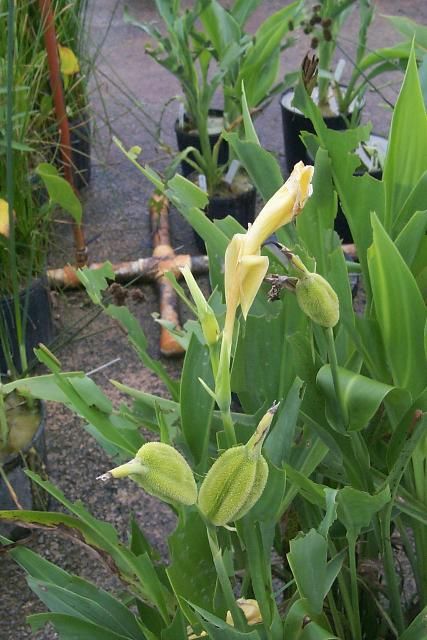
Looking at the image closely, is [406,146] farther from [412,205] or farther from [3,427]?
[3,427]

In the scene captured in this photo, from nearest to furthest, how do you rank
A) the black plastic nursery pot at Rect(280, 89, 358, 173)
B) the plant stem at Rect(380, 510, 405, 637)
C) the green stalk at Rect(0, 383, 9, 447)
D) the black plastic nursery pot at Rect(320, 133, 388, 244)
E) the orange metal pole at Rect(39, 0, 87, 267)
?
the plant stem at Rect(380, 510, 405, 637)
the green stalk at Rect(0, 383, 9, 447)
the orange metal pole at Rect(39, 0, 87, 267)
the black plastic nursery pot at Rect(320, 133, 388, 244)
the black plastic nursery pot at Rect(280, 89, 358, 173)

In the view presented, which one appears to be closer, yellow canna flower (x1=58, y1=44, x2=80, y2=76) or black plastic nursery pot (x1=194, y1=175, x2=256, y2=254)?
yellow canna flower (x1=58, y1=44, x2=80, y2=76)

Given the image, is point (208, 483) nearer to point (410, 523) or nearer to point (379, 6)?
point (410, 523)

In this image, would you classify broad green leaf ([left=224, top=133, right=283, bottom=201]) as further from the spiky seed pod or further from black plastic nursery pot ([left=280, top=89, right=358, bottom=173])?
black plastic nursery pot ([left=280, top=89, right=358, bottom=173])

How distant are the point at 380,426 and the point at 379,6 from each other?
306 centimetres

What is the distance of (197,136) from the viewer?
2018mm

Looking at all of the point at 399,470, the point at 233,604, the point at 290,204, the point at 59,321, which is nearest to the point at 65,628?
the point at 233,604

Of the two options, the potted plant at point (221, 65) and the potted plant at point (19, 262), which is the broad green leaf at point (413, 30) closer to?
the potted plant at point (221, 65)

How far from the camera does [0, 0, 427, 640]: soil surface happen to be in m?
1.19

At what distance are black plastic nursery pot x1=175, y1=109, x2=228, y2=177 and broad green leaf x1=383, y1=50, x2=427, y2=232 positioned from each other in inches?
51.9

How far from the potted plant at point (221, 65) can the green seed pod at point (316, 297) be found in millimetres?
1305

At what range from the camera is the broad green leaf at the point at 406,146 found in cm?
69

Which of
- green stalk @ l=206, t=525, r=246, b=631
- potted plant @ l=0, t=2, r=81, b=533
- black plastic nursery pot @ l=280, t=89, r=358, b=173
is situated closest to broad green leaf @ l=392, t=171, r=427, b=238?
green stalk @ l=206, t=525, r=246, b=631

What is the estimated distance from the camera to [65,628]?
63 cm
